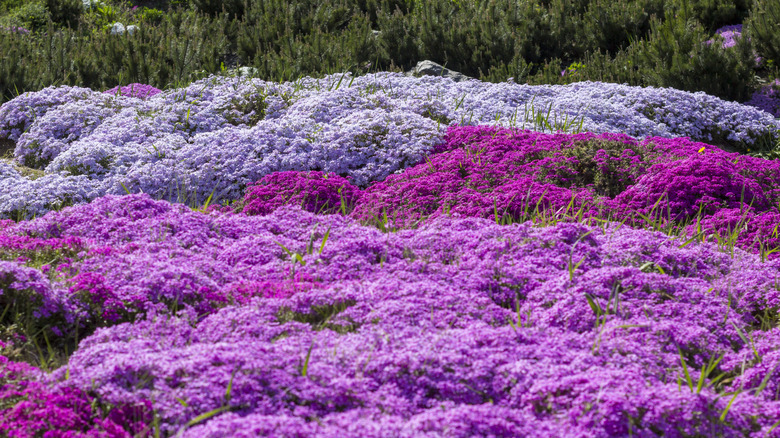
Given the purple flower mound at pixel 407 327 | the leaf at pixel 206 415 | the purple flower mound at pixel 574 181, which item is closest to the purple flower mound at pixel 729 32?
the purple flower mound at pixel 574 181

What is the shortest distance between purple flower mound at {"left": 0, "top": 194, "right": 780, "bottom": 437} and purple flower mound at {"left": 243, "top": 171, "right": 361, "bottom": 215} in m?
0.86

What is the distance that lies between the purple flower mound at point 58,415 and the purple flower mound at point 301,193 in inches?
142

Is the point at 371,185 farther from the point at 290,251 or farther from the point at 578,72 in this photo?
the point at 578,72

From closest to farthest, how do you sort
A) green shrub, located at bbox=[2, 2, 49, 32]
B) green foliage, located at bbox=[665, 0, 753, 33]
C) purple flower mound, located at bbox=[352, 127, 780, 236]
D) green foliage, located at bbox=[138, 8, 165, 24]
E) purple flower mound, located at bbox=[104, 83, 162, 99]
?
purple flower mound, located at bbox=[352, 127, 780, 236] < purple flower mound, located at bbox=[104, 83, 162, 99] < green foliage, located at bbox=[665, 0, 753, 33] < green shrub, located at bbox=[2, 2, 49, 32] < green foliage, located at bbox=[138, 8, 165, 24]

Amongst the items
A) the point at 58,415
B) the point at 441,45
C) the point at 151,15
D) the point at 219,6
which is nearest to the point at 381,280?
the point at 58,415

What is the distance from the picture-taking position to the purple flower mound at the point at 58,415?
11.0 ft

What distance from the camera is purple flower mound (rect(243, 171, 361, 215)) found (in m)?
7.18

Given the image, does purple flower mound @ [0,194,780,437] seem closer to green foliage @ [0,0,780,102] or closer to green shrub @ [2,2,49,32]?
green foliage @ [0,0,780,102]

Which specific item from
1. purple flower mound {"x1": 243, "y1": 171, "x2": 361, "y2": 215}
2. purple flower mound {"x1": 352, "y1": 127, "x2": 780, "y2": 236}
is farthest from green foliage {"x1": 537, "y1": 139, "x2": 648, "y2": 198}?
purple flower mound {"x1": 243, "y1": 171, "x2": 361, "y2": 215}

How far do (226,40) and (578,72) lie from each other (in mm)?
7416

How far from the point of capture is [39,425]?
3.34 meters

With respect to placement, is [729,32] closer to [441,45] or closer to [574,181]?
[441,45]

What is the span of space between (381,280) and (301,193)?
8.95 ft

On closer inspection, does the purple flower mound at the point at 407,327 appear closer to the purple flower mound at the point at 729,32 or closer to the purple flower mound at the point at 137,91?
the purple flower mound at the point at 137,91
